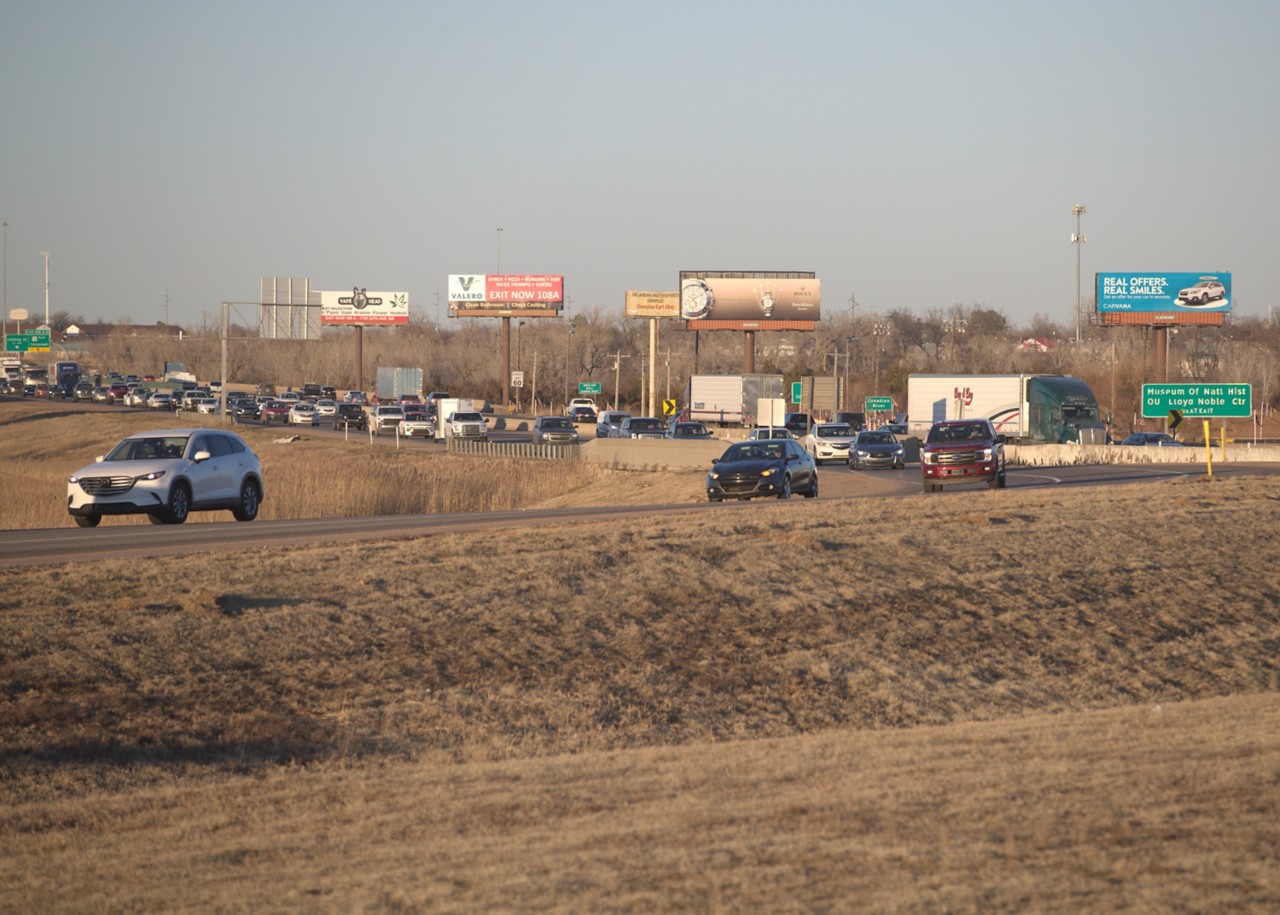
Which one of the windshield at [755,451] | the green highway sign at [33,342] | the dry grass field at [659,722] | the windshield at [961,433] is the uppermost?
the green highway sign at [33,342]

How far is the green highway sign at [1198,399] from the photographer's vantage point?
149ft

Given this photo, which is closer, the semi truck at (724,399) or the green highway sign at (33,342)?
the semi truck at (724,399)

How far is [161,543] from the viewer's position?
68.1 feet

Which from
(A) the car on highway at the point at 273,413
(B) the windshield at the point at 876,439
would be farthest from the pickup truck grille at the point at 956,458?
(A) the car on highway at the point at 273,413

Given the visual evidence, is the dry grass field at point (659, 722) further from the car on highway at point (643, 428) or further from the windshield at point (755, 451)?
the car on highway at point (643, 428)

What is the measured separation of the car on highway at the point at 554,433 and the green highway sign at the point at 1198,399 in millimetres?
26465

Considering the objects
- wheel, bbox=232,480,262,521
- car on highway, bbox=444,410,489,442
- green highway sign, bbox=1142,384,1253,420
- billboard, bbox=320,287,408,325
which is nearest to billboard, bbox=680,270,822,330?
car on highway, bbox=444,410,489,442

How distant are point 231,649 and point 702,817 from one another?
7177 millimetres

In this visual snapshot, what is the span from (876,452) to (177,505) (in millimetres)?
31648

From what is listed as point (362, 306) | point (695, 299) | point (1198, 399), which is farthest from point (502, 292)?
point (1198, 399)

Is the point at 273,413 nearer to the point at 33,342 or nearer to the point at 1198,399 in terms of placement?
the point at 33,342

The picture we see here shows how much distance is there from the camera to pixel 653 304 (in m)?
113

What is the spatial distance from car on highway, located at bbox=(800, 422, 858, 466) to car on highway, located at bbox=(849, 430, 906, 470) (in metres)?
1.75

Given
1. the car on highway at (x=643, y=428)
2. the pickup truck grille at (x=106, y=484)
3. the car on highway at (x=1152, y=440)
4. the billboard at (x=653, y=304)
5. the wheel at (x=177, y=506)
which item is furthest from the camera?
the billboard at (x=653, y=304)
